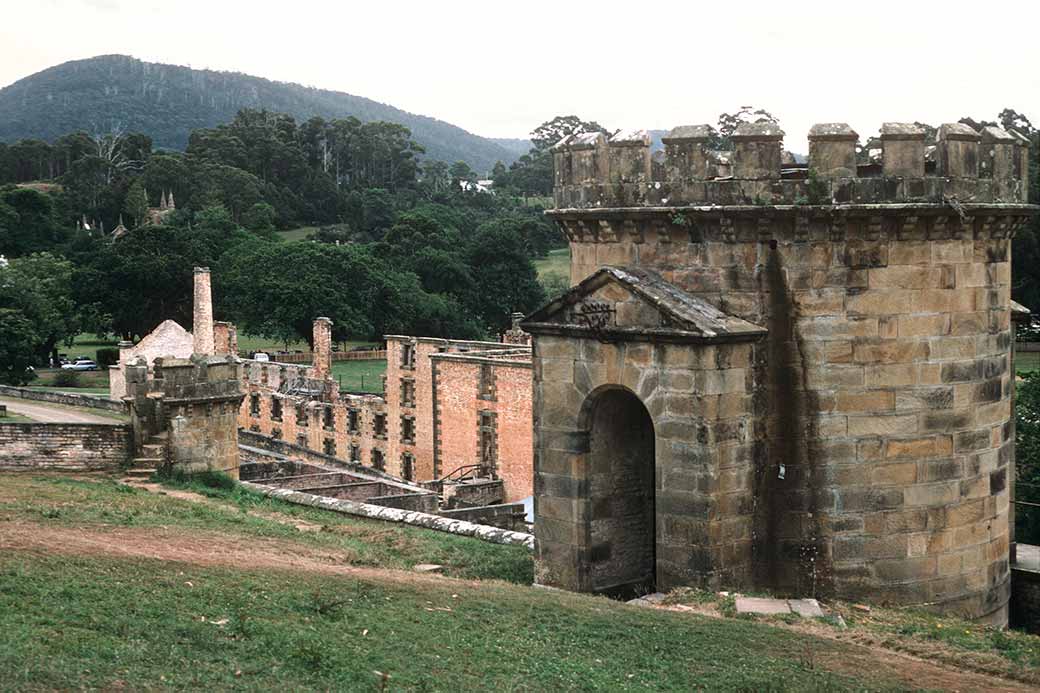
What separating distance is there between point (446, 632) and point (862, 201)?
7444mm

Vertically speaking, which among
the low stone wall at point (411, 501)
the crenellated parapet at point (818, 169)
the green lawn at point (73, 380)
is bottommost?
the low stone wall at point (411, 501)

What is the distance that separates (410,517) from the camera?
2417cm

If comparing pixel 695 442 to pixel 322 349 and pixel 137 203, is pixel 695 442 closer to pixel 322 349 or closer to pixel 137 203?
pixel 322 349

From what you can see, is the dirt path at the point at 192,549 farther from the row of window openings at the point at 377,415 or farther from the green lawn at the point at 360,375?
the green lawn at the point at 360,375

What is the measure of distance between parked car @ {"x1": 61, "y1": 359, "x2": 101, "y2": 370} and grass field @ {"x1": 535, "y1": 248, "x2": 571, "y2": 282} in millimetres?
36823

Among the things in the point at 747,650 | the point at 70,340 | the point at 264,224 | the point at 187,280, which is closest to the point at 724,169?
the point at 747,650

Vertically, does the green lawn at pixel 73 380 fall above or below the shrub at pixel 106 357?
below

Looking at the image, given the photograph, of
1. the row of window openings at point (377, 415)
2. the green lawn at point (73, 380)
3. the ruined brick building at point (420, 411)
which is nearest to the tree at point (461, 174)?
the green lawn at point (73, 380)

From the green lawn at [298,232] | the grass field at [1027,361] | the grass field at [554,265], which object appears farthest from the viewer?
the green lawn at [298,232]

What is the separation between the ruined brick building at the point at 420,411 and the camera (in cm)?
5509

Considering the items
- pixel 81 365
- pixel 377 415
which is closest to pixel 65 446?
pixel 377 415

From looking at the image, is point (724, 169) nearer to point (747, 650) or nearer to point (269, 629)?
point (747, 650)

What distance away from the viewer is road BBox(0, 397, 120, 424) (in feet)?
139

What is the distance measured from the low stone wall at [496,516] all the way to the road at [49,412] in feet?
50.4
